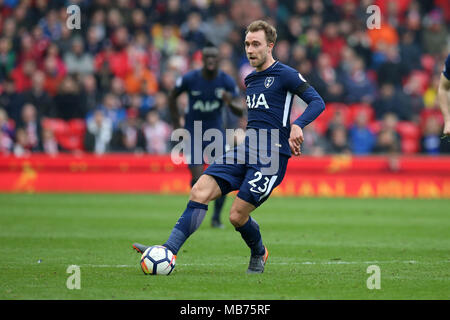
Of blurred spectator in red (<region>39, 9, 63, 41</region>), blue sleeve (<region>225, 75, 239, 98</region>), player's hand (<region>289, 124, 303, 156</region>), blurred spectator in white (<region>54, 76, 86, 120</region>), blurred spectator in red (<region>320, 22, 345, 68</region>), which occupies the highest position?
blurred spectator in red (<region>39, 9, 63, 41</region>)

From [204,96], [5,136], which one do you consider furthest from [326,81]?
[204,96]

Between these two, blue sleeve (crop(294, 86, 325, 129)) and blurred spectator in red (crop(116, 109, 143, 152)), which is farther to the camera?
blurred spectator in red (crop(116, 109, 143, 152))

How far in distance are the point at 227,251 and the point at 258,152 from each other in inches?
97.6

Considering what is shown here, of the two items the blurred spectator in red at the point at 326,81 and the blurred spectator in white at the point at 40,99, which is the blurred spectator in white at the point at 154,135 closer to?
the blurred spectator in white at the point at 40,99

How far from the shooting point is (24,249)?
395 inches

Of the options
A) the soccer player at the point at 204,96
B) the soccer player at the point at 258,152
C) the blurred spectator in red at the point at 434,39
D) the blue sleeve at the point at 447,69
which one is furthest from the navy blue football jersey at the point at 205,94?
the blurred spectator in red at the point at 434,39

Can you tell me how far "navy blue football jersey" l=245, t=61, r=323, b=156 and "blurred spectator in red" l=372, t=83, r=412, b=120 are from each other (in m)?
14.9

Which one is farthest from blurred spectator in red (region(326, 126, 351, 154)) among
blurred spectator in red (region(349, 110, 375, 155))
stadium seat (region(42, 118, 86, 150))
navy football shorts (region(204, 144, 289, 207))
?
navy football shorts (region(204, 144, 289, 207))

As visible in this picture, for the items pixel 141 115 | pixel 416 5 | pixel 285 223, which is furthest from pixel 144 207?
pixel 416 5

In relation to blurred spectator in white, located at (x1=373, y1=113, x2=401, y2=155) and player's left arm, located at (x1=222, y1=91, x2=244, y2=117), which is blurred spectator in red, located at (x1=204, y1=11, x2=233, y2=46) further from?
player's left arm, located at (x1=222, y1=91, x2=244, y2=117)

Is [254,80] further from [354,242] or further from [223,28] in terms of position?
[223,28]

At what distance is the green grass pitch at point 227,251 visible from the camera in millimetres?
6980

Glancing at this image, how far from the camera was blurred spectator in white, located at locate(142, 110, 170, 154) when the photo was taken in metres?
20.8

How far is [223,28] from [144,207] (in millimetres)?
8976
